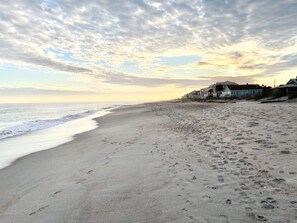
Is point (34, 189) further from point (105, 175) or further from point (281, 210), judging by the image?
point (281, 210)

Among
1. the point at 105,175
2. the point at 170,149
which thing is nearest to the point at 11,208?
the point at 105,175

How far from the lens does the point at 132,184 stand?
5707 mm

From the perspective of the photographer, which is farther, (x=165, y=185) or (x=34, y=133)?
(x=34, y=133)

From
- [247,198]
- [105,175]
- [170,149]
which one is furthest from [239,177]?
[170,149]

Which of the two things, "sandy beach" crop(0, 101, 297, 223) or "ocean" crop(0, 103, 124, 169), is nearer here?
"sandy beach" crop(0, 101, 297, 223)

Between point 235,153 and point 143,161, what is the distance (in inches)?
109

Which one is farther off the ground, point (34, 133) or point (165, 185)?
point (165, 185)

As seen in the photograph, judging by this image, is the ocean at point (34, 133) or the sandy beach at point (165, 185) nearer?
the sandy beach at point (165, 185)

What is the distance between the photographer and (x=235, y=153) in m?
7.37

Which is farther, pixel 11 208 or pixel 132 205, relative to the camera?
pixel 11 208

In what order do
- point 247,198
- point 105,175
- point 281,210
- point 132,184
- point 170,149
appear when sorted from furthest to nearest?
point 170,149, point 105,175, point 132,184, point 247,198, point 281,210

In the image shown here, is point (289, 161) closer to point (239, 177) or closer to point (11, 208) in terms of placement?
point (239, 177)

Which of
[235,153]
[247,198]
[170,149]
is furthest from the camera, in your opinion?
[170,149]

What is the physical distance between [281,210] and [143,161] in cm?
454
